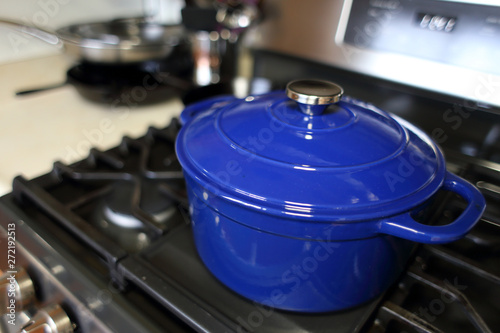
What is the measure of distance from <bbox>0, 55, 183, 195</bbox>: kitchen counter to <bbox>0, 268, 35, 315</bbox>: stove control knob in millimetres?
222

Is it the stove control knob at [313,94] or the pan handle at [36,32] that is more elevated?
the stove control knob at [313,94]

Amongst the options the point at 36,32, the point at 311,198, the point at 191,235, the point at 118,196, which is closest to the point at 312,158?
the point at 311,198

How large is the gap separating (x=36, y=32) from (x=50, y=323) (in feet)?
2.21

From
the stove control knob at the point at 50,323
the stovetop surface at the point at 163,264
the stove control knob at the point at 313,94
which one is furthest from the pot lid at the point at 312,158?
the stove control knob at the point at 50,323

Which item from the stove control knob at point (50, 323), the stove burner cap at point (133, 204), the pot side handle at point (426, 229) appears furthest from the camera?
the stove burner cap at point (133, 204)

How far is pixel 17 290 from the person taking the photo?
1.50ft

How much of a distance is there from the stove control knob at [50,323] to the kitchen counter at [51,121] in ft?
0.99

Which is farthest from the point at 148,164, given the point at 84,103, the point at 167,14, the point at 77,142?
the point at 167,14

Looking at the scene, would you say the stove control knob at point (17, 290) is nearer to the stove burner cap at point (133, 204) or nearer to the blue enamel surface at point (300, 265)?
the stove burner cap at point (133, 204)

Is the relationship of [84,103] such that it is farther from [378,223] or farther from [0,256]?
[378,223]

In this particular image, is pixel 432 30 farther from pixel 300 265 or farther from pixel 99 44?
pixel 99 44

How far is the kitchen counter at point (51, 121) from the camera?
70 centimetres

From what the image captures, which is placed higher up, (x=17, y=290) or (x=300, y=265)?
(x=300, y=265)

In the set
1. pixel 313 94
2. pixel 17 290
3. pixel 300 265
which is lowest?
pixel 17 290
